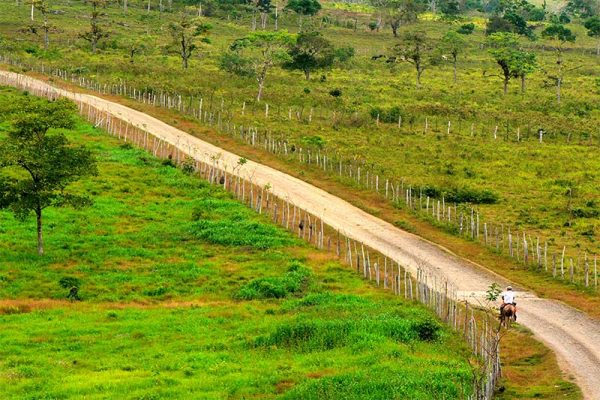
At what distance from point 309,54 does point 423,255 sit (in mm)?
68937

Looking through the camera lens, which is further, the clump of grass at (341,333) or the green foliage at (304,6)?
the green foliage at (304,6)

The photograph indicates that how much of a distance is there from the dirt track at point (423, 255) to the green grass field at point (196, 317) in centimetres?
388

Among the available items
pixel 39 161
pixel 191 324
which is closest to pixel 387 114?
pixel 39 161

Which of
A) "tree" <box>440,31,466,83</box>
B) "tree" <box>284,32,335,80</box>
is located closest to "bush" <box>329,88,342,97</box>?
"tree" <box>284,32,335,80</box>

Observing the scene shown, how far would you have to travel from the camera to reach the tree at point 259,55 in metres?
98.9

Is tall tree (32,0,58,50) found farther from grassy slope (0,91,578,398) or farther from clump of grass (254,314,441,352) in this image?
clump of grass (254,314,441,352)

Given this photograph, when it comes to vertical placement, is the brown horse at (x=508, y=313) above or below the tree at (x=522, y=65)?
below

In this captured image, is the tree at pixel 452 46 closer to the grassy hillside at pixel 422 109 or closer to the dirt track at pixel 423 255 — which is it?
the grassy hillside at pixel 422 109

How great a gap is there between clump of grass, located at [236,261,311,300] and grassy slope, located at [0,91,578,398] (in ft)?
2.08

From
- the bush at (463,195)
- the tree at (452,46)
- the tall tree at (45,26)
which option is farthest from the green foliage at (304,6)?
the bush at (463,195)

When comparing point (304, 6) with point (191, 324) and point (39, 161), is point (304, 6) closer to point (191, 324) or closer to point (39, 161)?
point (39, 161)

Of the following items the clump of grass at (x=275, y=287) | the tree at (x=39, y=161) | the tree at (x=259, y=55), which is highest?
the tree at (x=259, y=55)

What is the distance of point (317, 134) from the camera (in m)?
81.3

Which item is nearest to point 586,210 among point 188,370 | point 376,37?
point 188,370
